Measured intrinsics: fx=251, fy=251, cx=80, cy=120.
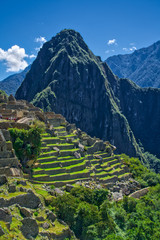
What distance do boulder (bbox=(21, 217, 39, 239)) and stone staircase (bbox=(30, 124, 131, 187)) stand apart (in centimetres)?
1092

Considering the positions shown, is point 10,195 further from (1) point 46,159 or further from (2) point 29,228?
(1) point 46,159

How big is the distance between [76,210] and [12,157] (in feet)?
25.8

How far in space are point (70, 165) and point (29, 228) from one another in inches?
758

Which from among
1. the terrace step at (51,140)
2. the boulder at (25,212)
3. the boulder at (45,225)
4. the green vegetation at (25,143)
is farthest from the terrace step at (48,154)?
the boulder at (25,212)

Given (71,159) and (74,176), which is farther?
(71,159)

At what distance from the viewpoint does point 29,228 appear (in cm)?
1642

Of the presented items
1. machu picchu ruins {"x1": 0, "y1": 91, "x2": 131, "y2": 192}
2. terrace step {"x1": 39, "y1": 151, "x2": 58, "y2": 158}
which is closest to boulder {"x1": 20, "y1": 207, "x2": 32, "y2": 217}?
machu picchu ruins {"x1": 0, "y1": 91, "x2": 131, "y2": 192}

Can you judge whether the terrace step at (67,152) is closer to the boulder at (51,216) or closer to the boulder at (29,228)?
the boulder at (51,216)

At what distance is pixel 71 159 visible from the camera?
36875mm

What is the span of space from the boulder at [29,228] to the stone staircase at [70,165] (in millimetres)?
10917

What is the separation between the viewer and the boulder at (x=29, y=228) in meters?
16.1

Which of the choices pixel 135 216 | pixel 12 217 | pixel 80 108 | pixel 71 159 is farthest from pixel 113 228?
pixel 80 108

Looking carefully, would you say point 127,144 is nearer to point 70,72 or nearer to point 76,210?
point 70,72

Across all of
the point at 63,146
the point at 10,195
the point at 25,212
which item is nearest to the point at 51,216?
the point at 25,212
